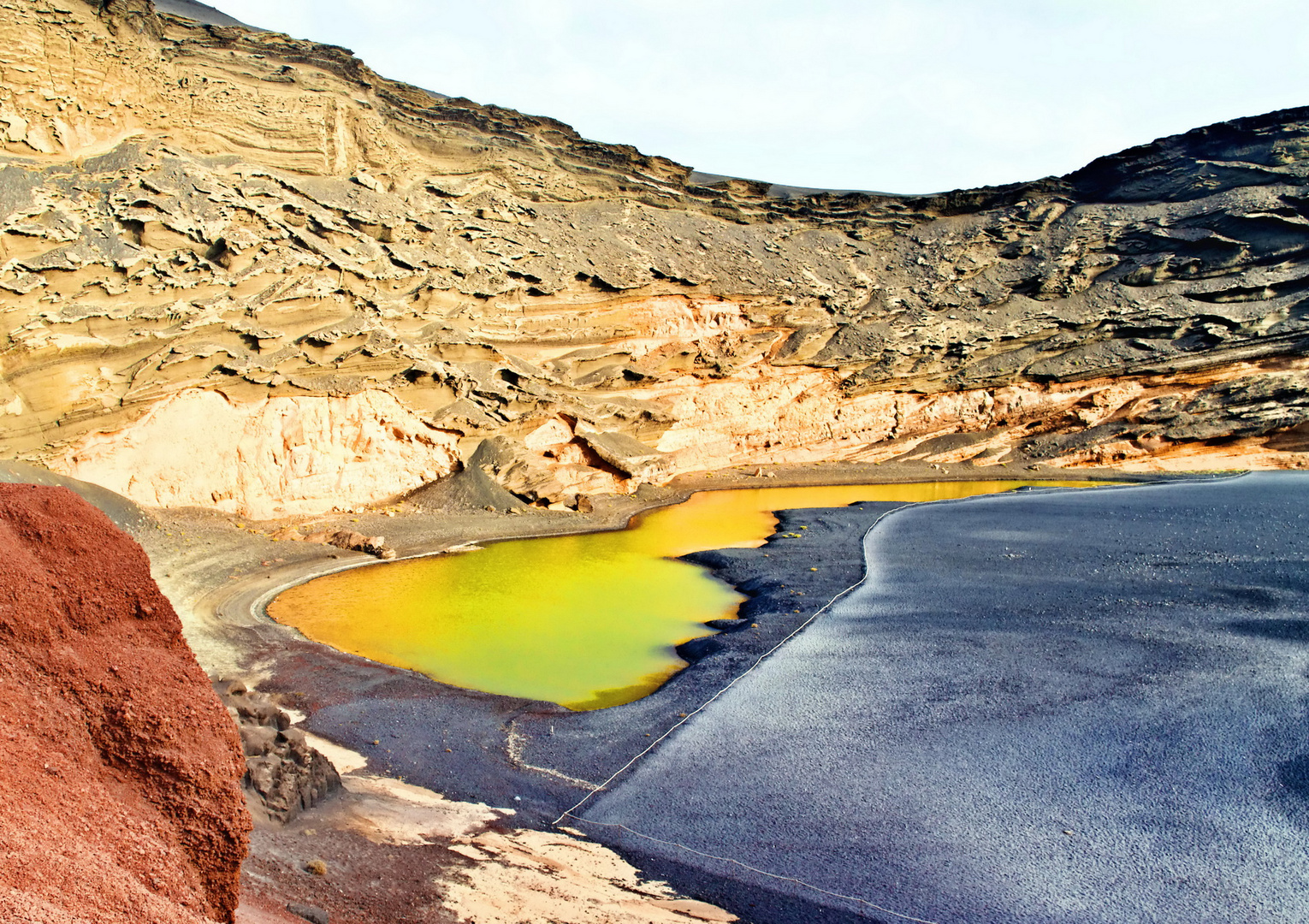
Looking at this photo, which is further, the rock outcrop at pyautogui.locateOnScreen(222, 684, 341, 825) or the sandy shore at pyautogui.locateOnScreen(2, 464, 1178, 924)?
the rock outcrop at pyautogui.locateOnScreen(222, 684, 341, 825)

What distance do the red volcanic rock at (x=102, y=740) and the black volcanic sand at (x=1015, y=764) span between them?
2987mm

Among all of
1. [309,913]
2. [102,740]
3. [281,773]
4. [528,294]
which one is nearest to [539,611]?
[281,773]

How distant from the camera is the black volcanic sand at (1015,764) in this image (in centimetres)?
482

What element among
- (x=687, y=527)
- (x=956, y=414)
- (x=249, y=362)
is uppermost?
(x=249, y=362)

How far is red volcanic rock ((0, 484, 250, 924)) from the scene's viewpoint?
2.54 m

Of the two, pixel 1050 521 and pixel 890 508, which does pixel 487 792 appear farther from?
pixel 890 508

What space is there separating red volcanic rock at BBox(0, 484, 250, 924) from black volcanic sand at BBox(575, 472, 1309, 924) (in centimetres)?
299

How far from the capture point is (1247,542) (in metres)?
11.4

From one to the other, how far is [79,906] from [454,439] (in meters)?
16.8

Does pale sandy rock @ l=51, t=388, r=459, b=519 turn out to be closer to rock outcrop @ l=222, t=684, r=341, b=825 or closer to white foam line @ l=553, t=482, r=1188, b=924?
rock outcrop @ l=222, t=684, r=341, b=825

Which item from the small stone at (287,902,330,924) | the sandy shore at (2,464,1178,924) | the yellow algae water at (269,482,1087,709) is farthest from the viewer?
the yellow algae water at (269,482,1087,709)

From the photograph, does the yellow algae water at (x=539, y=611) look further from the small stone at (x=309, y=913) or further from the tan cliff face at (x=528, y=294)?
the small stone at (x=309, y=913)

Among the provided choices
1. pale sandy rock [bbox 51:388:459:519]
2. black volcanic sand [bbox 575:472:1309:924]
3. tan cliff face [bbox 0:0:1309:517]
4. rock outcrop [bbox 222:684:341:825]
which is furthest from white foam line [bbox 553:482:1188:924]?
tan cliff face [bbox 0:0:1309:517]

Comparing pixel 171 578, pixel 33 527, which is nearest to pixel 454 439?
pixel 171 578
